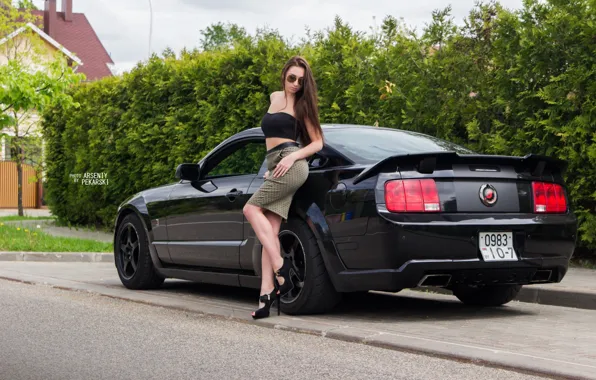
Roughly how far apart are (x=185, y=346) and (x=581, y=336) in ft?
8.41

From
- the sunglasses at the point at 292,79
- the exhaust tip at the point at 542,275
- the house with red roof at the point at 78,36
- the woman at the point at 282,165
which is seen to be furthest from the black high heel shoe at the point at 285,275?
the house with red roof at the point at 78,36

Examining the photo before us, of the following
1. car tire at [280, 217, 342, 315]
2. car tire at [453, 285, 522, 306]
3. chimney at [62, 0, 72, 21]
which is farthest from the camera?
chimney at [62, 0, 72, 21]

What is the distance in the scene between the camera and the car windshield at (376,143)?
7.14 m

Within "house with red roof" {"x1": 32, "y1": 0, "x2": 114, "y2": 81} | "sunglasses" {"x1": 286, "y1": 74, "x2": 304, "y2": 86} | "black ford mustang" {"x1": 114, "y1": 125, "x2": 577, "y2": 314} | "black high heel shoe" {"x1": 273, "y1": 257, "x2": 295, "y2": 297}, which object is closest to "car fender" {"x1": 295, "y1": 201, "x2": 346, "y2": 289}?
"black ford mustang" {"x1": 114, "y1": 125, "x2": 577, "y2": 314}

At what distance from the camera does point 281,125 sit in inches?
280

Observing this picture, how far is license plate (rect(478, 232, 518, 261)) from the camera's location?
21.7 feet

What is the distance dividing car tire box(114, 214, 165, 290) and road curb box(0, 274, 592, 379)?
0.69 metres

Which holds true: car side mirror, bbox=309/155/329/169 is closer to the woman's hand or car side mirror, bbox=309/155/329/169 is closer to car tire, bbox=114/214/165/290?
the woman's hand

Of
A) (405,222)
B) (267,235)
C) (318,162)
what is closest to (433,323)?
(405,222)

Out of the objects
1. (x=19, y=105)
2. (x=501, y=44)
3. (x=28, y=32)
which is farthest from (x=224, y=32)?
(x=501, y=44)

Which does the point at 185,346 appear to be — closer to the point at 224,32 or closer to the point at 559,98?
the point at 559,98

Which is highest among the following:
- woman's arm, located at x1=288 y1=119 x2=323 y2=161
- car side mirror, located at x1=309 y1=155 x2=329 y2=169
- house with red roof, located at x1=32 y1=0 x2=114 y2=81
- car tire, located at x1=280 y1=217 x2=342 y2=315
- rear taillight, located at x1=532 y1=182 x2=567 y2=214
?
house with red roof, located at x1=32 y1=0 x2=114 y2=81

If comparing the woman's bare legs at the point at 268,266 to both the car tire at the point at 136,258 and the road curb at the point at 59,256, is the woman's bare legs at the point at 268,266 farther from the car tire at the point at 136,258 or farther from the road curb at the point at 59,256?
the road curb at the point at 59,256

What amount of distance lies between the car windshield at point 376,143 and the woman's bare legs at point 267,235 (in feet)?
2.38
